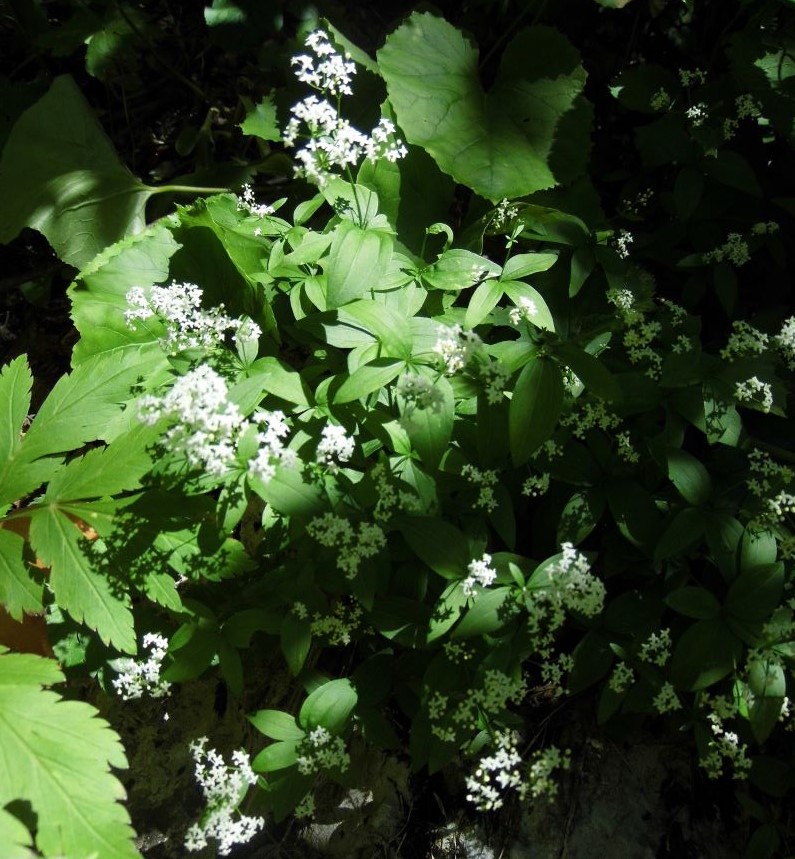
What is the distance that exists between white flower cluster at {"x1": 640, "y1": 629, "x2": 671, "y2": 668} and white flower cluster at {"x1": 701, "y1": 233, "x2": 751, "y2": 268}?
1.57 meters

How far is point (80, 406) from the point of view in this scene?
2.42 m

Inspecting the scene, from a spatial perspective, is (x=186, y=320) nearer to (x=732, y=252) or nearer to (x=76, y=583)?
(x=76, y=583)

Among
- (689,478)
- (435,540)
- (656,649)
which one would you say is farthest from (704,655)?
(435,540)

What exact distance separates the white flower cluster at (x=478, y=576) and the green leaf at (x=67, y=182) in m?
2.30

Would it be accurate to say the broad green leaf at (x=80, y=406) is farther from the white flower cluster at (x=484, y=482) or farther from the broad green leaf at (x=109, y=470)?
the white flower cluster at (x=484, y=482)

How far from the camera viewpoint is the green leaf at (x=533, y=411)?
234 centimetres

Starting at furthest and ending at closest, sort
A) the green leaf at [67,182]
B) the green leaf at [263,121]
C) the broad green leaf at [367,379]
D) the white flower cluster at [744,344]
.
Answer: the green leaf at [263,121]
the green leaf at [67,182]
the white flower cluster at [744,344]
the broad green leaf at [367,379]

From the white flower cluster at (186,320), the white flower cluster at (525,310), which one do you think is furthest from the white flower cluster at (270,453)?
the white flower cluster at (525,310)

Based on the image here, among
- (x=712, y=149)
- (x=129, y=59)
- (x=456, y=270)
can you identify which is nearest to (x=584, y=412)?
(x=456, y=270)

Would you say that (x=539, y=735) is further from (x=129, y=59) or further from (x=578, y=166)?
(x=129, y=59)

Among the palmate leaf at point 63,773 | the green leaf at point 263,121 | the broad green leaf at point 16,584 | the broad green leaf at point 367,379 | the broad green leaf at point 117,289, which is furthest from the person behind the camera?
the green leaf at point 263,121

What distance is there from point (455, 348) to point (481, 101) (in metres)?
1.46

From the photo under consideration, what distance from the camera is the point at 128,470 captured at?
7.29 ft

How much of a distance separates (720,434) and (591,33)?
2.33m
